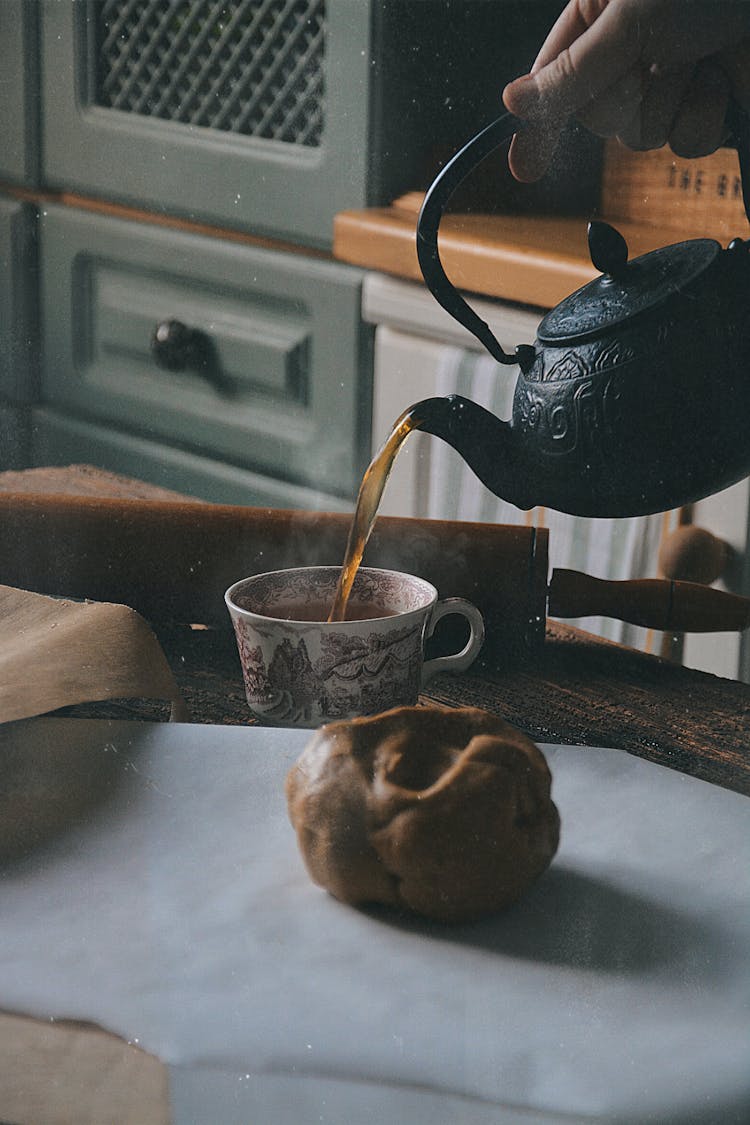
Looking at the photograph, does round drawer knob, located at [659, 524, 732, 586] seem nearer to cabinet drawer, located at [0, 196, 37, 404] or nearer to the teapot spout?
the teapot spout

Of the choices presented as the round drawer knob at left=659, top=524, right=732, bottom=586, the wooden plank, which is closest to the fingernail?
the round drawer knob at left=659, top=524, right=732, bottom=586

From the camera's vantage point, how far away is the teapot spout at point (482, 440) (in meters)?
0.30

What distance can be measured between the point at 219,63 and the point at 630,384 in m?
0.14

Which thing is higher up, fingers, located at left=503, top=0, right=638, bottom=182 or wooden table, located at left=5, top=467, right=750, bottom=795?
fingers, located at left=503, top=0, right=638, bottom=182

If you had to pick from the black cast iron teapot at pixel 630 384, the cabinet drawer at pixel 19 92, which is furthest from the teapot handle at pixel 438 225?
the cabinet drawer at pixel 19 92

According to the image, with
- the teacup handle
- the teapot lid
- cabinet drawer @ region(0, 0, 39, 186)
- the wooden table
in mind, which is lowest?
the wooden table

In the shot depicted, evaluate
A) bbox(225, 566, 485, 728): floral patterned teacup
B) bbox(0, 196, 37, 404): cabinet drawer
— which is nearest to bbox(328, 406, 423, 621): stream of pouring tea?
bbox(225, 566, 485, 728): floral patterned teacup

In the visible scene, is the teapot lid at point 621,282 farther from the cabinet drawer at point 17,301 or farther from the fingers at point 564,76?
the cabinet drawer at point 17,301

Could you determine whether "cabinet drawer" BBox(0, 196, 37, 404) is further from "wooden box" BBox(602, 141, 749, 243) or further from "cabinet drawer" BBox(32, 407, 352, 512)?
"wooden box" BBox(602, 141, 749, 243)

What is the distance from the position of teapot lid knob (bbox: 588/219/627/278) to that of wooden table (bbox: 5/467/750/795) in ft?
0.34

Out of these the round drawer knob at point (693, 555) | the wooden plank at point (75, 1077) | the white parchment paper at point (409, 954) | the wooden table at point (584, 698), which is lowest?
the wooden plank at point (75, 1077)

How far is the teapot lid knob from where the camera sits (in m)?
0.29

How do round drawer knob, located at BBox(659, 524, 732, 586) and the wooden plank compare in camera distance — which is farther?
round drawer knob, located at BBox(659, 524, 732, 586)

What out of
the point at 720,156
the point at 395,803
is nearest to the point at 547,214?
the point at 720,156
